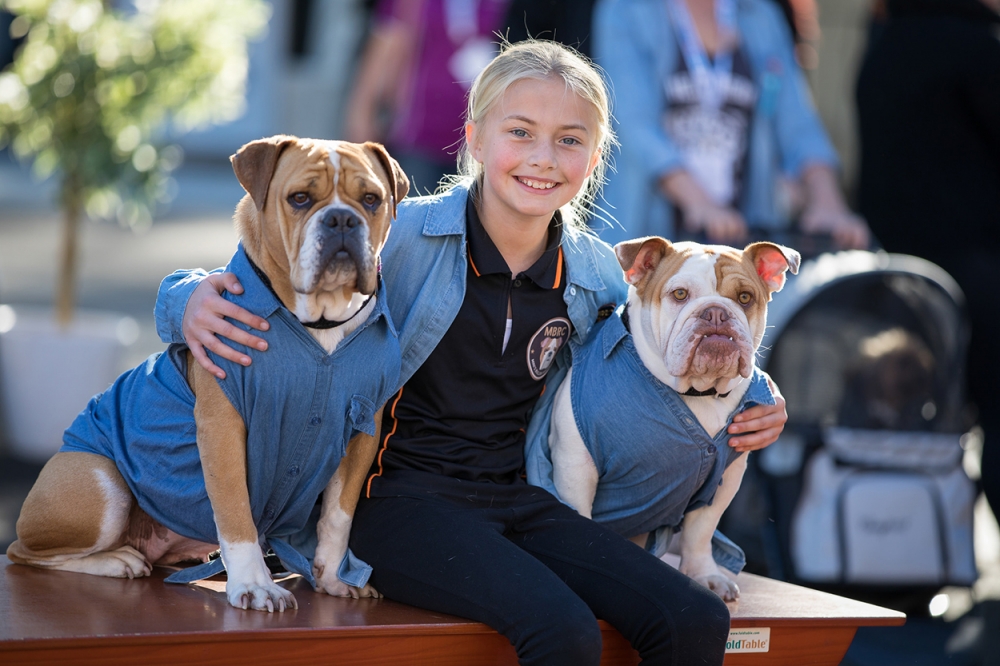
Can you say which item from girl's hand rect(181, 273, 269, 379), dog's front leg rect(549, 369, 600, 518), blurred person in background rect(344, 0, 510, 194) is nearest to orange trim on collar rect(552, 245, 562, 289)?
dog's front leg rect(549, 369, 600, 518)

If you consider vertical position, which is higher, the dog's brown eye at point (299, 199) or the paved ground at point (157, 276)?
the dog's brown eye at point (299, 199)

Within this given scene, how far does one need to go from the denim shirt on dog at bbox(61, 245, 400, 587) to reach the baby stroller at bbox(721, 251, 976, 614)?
2.17 meters

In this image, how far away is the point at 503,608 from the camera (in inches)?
109

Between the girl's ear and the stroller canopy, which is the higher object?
the girl's ear

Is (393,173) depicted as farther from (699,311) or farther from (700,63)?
(700,63)

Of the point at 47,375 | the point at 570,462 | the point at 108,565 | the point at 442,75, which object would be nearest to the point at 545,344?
the point at 570,462

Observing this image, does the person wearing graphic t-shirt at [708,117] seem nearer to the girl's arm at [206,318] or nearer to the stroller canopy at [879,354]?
the stroller canopy at [879,354]

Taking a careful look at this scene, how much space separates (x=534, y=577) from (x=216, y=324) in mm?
1060

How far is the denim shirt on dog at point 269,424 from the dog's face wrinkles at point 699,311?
30.9 inches

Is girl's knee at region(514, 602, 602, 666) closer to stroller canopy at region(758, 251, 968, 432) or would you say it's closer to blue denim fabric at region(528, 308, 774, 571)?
blue denim fabric at region(528, 308, 774, 571)

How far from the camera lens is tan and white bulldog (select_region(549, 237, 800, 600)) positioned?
310 centimetres

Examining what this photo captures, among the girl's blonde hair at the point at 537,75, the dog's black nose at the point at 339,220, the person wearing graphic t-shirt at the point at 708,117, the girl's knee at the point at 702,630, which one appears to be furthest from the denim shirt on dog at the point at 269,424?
the person wearing graphic t-shirt at the point at 708,117

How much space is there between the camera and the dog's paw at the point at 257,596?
2.77 meters

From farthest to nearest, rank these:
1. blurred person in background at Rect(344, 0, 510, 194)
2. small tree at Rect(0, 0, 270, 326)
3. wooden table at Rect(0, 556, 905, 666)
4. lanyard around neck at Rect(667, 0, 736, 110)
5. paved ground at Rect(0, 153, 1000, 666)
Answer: blurred person in background at Rect(344, 0, 510, 194), small tree at Rect(0, 0, 270, 326), lanyard around neck at Rect(667, 0, 736, 110), paved ground at Rect(0, 153, 1000, 666), wooden table at Rect(0, 556, 905, 666)
